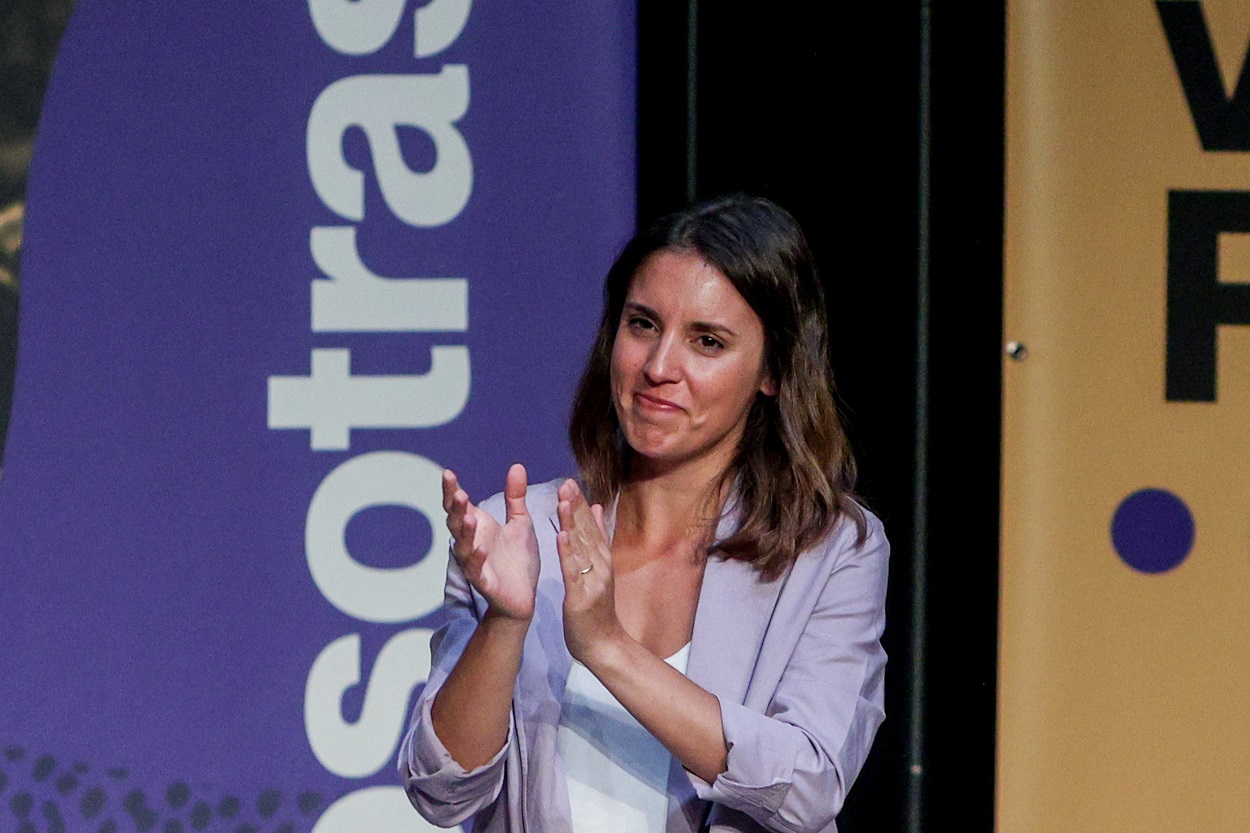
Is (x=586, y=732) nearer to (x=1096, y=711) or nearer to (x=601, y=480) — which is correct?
(x=601, y=480)

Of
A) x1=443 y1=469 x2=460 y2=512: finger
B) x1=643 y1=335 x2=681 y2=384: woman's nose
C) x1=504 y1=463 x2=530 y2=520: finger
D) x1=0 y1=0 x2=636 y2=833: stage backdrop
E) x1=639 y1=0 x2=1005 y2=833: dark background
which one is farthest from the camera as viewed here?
x1=0 y1=0 x2=636 y2=833: stage backdrop

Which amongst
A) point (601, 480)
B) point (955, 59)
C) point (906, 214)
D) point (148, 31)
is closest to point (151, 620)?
point (148, 31)

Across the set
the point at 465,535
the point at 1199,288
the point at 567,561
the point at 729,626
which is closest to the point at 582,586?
the point at 567,561

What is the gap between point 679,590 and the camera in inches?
71.5

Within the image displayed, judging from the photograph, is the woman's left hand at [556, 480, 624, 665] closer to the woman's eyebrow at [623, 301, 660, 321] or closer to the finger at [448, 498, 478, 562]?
the finger at [448, 498, 478, 562]

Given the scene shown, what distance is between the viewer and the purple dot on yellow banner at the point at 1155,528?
99.3 inches

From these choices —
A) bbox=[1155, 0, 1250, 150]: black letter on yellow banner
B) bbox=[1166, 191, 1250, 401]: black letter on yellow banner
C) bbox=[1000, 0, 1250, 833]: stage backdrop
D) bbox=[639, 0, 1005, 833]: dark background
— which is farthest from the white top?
bbox=[1155, 0, 1250, 150]: black letter on yellow banner

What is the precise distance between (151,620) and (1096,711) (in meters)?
1.71

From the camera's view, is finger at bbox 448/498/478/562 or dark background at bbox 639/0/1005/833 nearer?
finger at bbox 448/498/478/562

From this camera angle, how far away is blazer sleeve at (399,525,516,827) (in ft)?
5.38

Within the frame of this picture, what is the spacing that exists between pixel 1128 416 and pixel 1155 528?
0.19m

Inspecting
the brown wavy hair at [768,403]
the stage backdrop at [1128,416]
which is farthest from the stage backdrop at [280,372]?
the brown wavy hair at [768,403]

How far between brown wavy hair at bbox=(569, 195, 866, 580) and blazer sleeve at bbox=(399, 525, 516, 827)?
Answer: 243 millimetres

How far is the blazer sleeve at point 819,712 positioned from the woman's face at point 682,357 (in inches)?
8.2
